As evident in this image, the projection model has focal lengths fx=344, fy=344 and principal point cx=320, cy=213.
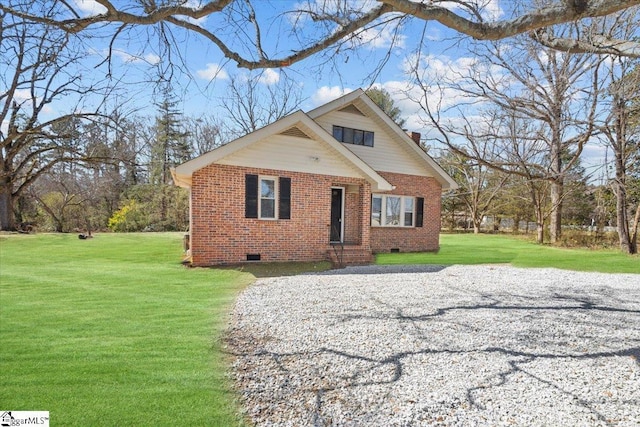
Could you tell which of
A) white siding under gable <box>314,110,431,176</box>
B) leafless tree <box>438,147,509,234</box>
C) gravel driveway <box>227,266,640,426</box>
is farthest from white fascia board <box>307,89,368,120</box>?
leafless tree <box>438,147,509,234</box>

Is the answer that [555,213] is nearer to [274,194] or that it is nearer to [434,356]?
[274,194]

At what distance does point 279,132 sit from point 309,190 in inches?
81.2

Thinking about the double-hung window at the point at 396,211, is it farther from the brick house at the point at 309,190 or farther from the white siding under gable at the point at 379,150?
the white siding under gable at the point at 379,150

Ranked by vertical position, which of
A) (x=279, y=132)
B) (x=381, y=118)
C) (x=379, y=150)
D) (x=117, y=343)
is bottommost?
(x=117, y=343)

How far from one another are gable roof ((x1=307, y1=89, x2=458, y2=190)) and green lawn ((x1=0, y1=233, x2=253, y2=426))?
766 cm

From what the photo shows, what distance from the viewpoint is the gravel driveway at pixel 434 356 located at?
3.14m

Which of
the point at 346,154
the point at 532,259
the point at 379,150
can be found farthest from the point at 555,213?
the point at 346,154

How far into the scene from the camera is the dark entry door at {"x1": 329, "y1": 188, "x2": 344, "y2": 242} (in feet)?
41.8

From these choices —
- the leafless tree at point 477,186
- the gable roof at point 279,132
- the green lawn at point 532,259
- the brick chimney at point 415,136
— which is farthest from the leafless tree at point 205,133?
the green lawn at point 532,259

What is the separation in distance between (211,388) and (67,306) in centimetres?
373

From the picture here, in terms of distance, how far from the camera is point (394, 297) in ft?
23.2

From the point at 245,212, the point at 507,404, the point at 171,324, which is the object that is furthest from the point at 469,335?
the point at 245,212

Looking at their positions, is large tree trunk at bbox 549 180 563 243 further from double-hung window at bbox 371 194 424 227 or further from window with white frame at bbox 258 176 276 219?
window with white frame at bbox 258 176 276 219

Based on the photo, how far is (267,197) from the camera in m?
10.7
